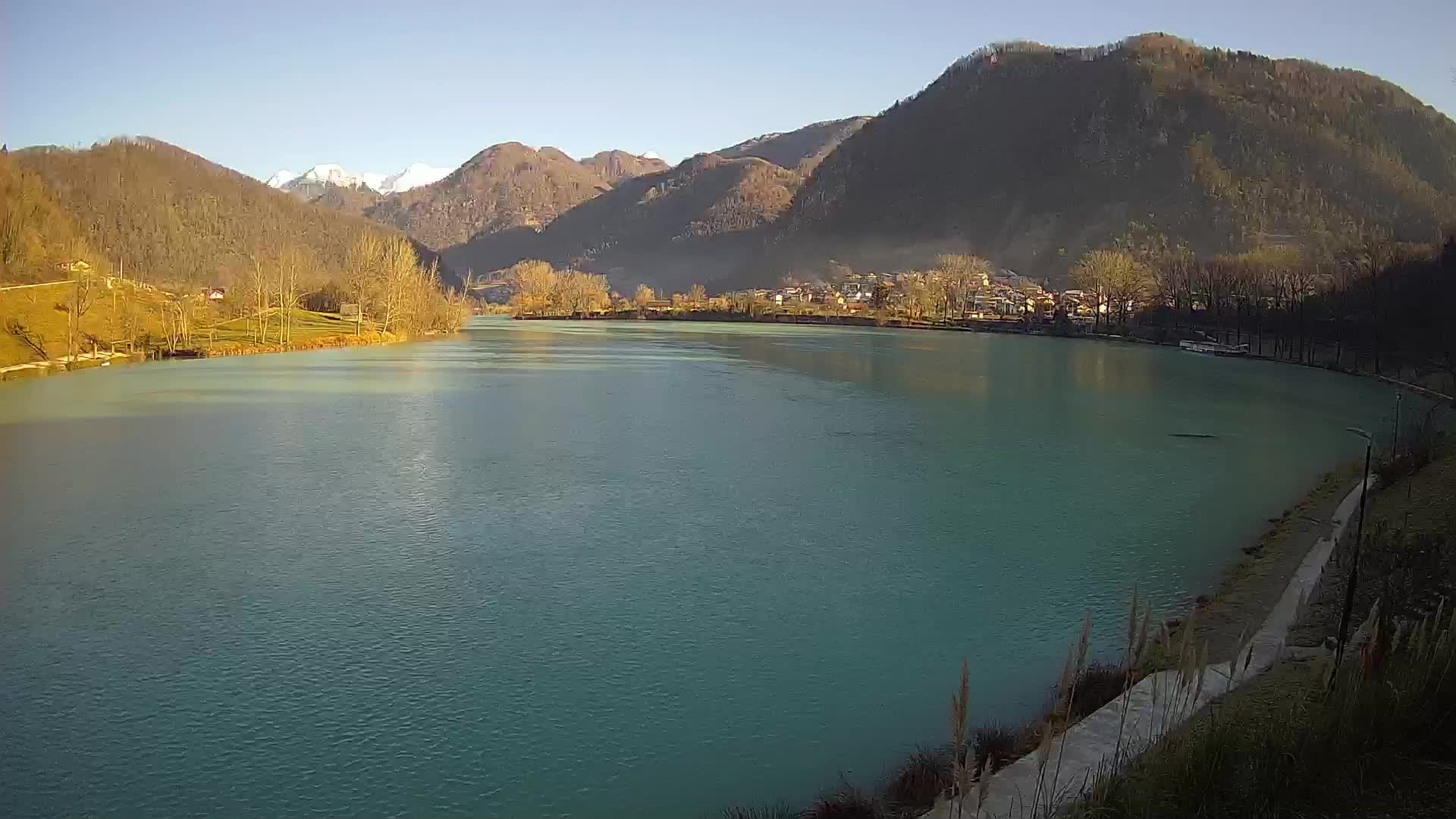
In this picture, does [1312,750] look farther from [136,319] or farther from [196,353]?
[136,319]

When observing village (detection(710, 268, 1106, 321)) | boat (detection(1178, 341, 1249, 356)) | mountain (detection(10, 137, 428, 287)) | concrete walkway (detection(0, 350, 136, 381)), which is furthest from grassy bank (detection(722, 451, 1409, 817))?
mountain (detection(10, 137, 428, 287))

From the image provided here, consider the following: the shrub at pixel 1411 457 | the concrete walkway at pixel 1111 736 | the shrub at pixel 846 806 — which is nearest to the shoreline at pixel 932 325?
the shrub at pixel 1411 457

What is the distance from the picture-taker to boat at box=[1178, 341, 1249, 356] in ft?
160

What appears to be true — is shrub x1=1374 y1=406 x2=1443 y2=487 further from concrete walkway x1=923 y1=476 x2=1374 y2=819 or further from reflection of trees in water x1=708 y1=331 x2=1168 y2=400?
reflection of trees in water x1=708 y1=331 x2=1168 y2=400

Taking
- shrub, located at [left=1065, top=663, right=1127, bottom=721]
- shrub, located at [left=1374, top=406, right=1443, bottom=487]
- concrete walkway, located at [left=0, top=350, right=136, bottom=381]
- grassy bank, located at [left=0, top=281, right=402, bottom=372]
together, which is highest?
grassy bank, located at [left=0, top=281, right=402, bottom=372]

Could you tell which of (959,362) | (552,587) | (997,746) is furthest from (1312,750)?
(959,362)

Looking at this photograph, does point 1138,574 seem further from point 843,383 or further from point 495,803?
point 843,383

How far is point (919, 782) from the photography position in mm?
5320

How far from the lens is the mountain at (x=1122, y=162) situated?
94.4m

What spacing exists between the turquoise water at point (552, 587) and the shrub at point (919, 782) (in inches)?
11.7

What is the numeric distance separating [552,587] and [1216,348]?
1908 inches

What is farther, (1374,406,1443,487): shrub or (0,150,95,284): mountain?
(0,150,95,284): mountain

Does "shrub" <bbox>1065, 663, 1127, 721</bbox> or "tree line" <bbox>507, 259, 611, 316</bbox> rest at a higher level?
"tree line" <bbox>507, 259, 611, 316</bbox>

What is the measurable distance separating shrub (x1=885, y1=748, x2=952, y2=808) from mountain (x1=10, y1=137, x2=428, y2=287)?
253 ft
